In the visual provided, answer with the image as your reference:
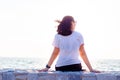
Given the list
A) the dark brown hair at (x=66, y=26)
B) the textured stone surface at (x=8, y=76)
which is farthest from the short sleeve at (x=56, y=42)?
the textured stone surface at (x=8, y=76)

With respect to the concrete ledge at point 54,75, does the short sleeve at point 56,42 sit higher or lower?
higher

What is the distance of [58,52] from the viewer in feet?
26.1

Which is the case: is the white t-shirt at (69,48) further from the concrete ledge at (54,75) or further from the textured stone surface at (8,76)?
the textured stone surface at (8,76)

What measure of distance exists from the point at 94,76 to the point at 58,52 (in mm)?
916

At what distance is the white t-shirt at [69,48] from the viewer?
778 cm

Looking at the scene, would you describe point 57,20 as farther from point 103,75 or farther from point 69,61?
point 103,75

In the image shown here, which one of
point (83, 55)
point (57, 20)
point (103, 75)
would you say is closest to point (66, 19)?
point (57, 20)

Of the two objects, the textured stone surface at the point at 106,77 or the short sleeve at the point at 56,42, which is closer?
the textured stone surface at the point at 106,77

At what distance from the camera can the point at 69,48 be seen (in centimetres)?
779

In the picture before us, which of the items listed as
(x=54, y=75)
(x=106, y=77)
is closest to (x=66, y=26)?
(x=54, y=75)

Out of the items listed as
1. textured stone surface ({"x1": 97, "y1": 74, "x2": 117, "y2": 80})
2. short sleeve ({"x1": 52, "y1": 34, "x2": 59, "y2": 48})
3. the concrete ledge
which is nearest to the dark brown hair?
short sleeve ({"x1": 52, "y1": 34, "x2": 59, "y2": 48})

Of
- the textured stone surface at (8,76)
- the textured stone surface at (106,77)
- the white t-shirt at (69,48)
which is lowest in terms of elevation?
the textured stone surface at (106,77)

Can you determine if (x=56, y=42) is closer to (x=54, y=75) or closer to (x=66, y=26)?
(x=66, y=26)

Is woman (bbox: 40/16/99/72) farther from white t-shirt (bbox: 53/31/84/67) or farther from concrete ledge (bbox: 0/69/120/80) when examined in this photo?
concrete ledge (bbox: 0/69/120/80)
